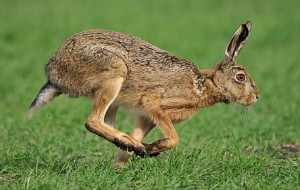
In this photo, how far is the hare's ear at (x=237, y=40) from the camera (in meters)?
5.64

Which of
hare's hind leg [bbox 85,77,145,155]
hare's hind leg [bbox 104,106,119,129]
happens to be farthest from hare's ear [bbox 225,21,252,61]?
hare's hind leg [bbox 104,106,119,129]

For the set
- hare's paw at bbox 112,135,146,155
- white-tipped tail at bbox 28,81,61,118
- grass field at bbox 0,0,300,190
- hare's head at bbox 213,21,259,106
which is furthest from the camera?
hare's head at bbox 213,21,259,106

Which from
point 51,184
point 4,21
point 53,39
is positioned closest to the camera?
point 51,184

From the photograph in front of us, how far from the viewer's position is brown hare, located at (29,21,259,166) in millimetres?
5359

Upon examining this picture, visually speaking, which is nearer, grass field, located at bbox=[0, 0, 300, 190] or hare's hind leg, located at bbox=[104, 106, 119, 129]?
grass field, located at bbox=[0, 0, 300, 190]

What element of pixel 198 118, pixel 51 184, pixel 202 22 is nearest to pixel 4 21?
pixel 202 22

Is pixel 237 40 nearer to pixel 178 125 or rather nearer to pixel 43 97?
pixel 43 97

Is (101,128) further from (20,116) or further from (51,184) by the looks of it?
(20,116)

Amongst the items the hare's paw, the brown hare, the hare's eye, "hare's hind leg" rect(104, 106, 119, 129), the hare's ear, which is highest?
the hare's ear

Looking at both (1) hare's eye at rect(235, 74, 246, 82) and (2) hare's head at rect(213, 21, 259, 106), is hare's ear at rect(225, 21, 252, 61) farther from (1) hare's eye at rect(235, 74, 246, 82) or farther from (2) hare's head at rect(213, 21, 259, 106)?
(1) hare's eye at rect(235, 74, 246, 82)

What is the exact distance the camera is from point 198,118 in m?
8.47

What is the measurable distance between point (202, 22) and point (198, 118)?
24.9 ft

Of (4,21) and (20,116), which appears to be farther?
(4,21)

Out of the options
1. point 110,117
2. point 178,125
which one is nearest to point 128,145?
point 110,117
